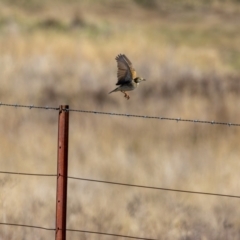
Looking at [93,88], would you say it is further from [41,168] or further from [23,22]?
[23,22]

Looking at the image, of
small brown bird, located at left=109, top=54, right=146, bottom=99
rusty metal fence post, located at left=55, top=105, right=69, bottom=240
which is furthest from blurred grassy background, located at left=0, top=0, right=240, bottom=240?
rusty metal fence post, located at left=55, top=105, right=69, bottom=240

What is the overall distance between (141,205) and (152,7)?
113 feet

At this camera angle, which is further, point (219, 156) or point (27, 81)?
point (27, 81)

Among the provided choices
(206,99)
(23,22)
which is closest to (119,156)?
(206,99)

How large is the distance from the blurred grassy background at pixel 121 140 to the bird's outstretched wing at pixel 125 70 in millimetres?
1352

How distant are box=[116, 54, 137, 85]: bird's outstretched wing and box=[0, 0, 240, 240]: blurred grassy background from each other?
1352 millimetres

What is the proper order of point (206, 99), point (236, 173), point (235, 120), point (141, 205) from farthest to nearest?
point (206, 99) < point (235, 120) < point (236, 173) < point (141, 205)

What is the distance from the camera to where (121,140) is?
11688mm

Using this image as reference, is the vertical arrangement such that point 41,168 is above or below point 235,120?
below

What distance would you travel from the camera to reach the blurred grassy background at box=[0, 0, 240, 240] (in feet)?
28.0

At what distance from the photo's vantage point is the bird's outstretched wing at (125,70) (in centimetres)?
741

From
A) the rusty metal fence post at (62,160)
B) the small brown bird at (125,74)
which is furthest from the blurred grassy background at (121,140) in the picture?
the rusty metal fence post at (62,160)

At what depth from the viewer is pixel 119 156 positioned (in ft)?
35.6

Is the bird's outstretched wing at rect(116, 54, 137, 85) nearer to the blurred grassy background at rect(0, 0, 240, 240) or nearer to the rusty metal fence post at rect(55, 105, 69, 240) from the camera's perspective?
the blurred grassy background at rect(0, 0, 240, 240)
